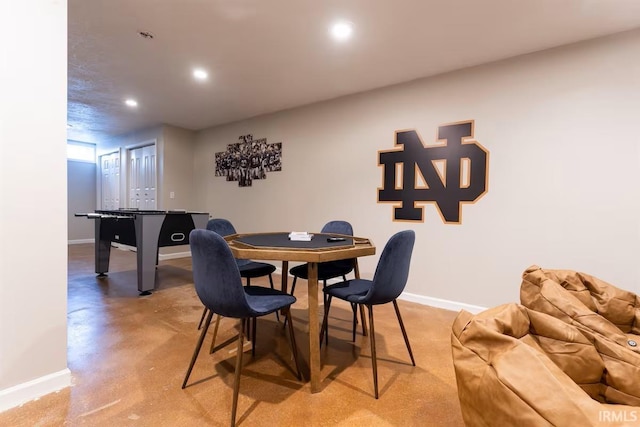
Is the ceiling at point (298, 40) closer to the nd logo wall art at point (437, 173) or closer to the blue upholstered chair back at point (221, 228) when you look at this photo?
the nd logo wall art at point (437, 173)

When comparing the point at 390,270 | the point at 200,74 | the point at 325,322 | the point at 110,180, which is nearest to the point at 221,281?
the point at 390,270

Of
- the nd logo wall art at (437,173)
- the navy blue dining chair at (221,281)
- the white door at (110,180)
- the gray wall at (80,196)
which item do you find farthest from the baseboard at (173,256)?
the navy blue dining chair at (221,281)

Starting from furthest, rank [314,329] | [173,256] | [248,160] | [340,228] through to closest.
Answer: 1. [173,256]
2. [248,160]
3. [340,228]
4. [314,329]

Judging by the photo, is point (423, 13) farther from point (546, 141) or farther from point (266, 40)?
point (546, 141)

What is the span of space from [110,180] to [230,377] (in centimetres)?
682

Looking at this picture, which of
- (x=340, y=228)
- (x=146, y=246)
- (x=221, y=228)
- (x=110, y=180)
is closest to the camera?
(x=221, y=228)

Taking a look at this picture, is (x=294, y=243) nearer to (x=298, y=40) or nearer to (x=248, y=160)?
(x=298, y=40)

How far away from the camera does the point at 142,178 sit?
19.4 feet

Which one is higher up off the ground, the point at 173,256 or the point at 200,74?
the point at 200,74

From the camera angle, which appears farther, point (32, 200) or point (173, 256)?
point (173, 256)

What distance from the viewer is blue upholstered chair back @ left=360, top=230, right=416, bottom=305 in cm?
165

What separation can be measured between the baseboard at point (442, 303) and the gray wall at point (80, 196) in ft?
24.9

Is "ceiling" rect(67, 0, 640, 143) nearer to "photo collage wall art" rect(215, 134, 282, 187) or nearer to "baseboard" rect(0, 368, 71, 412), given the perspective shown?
Result: "photo collage wall art" rect(215, 134, 282, 187)

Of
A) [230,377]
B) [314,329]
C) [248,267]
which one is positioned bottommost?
[230,377]
